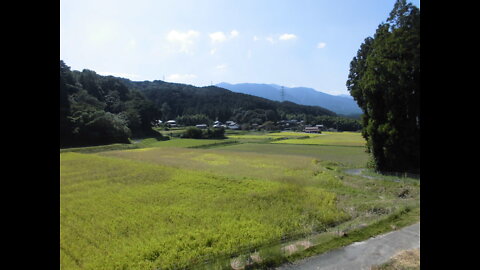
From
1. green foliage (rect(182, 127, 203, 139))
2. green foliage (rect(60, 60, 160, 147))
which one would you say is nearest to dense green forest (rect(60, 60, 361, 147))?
green foliage (rect(60, 60, 160, 147))

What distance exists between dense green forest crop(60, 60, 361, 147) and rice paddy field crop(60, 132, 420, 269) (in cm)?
1788

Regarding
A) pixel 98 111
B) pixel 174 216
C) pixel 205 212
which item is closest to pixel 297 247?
pixel 205 212

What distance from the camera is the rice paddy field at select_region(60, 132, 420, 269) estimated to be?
7.70 m

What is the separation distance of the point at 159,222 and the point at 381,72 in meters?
17.4

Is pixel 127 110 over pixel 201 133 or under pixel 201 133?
over

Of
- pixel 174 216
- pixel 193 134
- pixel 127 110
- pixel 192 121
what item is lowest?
pixel 174 216

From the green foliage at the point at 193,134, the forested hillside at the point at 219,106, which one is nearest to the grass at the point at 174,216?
the green foliage at the point at 193,134

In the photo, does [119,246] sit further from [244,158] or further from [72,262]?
A: [244,158]

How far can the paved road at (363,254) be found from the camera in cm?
708

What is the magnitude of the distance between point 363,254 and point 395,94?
14.6 metres

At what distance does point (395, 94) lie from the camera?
19125mm

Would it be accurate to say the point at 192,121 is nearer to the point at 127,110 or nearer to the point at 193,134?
the point at 193,134

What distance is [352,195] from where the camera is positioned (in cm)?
1379
